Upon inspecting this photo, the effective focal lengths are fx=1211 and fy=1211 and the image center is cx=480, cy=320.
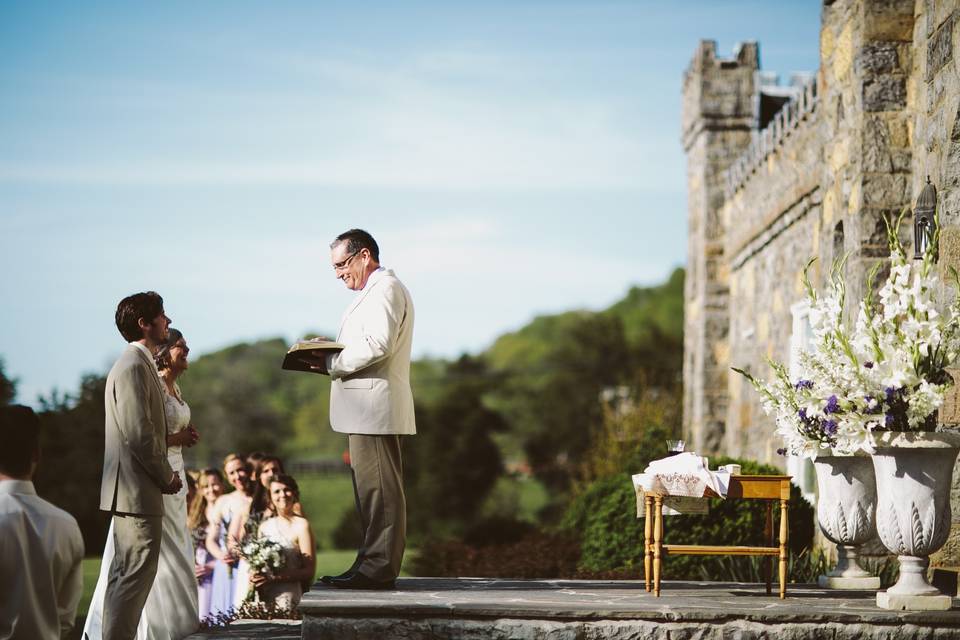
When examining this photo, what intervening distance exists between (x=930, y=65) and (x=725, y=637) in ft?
13.0

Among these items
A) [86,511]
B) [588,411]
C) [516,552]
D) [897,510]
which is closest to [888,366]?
[897,510]

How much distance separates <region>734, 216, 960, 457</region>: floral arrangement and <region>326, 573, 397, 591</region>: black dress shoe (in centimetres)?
249

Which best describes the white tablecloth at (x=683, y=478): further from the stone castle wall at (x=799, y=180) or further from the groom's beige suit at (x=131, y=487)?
the groom's beige suit at (x=131, y=487)

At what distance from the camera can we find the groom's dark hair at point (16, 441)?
403 centimetres

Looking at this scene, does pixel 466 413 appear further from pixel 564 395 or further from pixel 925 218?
pixel 925 218

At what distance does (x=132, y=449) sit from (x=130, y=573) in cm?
65

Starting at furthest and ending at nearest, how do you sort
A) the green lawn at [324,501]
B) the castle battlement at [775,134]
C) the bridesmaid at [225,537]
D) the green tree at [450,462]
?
the green lawn at [324,501] → the green tree at [450,462] → the castle battlement at [775,134] → the bridesmaid at [225,537]

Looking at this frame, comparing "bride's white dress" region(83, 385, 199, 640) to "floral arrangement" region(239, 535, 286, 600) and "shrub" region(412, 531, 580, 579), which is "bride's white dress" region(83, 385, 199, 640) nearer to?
"floral arrangement" region(239, 535, 286, 600)

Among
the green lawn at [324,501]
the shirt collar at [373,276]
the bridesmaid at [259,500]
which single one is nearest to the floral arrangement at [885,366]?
the shirt collar at [373,276]

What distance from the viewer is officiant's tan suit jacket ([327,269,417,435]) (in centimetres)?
648

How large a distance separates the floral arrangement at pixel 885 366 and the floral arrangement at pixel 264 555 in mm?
3895

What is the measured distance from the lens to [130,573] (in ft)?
20.6

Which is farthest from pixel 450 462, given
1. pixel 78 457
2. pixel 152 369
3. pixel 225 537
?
pixel 152 369

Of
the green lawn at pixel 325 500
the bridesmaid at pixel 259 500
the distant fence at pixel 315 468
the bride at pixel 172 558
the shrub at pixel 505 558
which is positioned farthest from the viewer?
the distant fence at pixel 315 468
